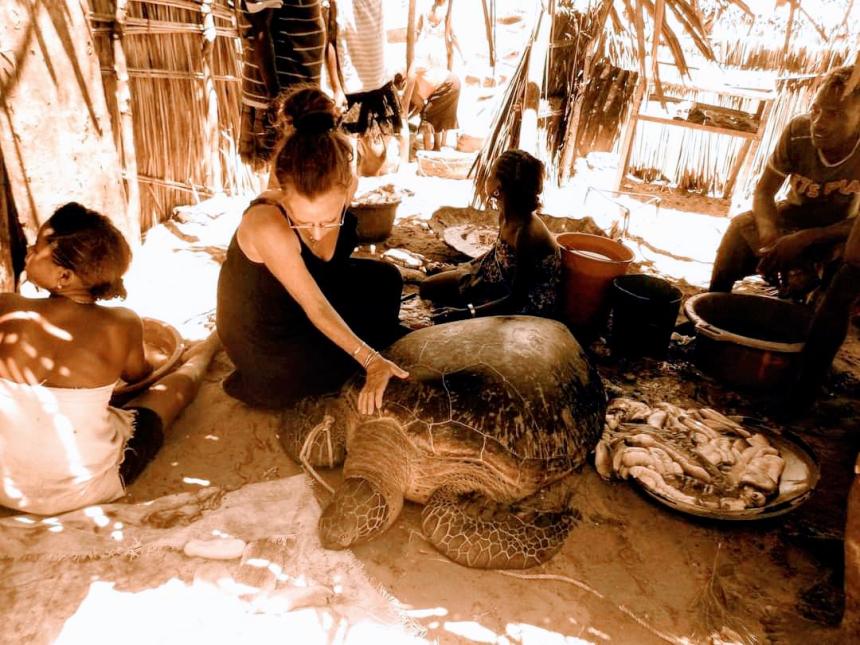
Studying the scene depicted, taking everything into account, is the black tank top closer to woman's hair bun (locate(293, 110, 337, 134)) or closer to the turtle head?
woman's hair bun (locate(293, 110, 337, 134))

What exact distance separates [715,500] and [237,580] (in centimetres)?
209

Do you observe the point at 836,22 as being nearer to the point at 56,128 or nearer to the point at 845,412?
the point at 845,412

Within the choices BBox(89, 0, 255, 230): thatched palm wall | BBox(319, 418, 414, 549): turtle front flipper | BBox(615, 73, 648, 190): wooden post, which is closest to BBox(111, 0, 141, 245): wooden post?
BBox(89, 0, 255, 230): thatched palm wall

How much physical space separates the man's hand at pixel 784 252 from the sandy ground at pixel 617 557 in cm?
95

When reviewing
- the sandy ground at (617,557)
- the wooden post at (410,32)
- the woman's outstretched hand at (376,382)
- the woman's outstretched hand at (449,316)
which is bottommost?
the sandy ground at (617,557)

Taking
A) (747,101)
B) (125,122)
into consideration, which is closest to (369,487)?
(125,122)

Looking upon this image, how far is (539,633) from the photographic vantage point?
6.24 ft

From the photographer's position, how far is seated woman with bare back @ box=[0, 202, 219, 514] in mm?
1898

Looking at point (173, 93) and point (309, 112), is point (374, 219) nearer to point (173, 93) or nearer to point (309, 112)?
point (173, 93)

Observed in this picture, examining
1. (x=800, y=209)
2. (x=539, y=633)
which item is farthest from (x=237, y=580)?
(x=800, y=209)

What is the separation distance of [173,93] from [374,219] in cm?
214

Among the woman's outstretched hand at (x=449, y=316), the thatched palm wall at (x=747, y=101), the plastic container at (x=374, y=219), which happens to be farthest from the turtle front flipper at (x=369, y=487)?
the thatched palm wall at (x=747, y=101)

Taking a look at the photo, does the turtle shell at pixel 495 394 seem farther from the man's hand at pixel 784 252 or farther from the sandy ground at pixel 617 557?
the man's hand at pixel 784 252

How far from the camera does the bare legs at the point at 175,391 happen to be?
2576 millimetres
